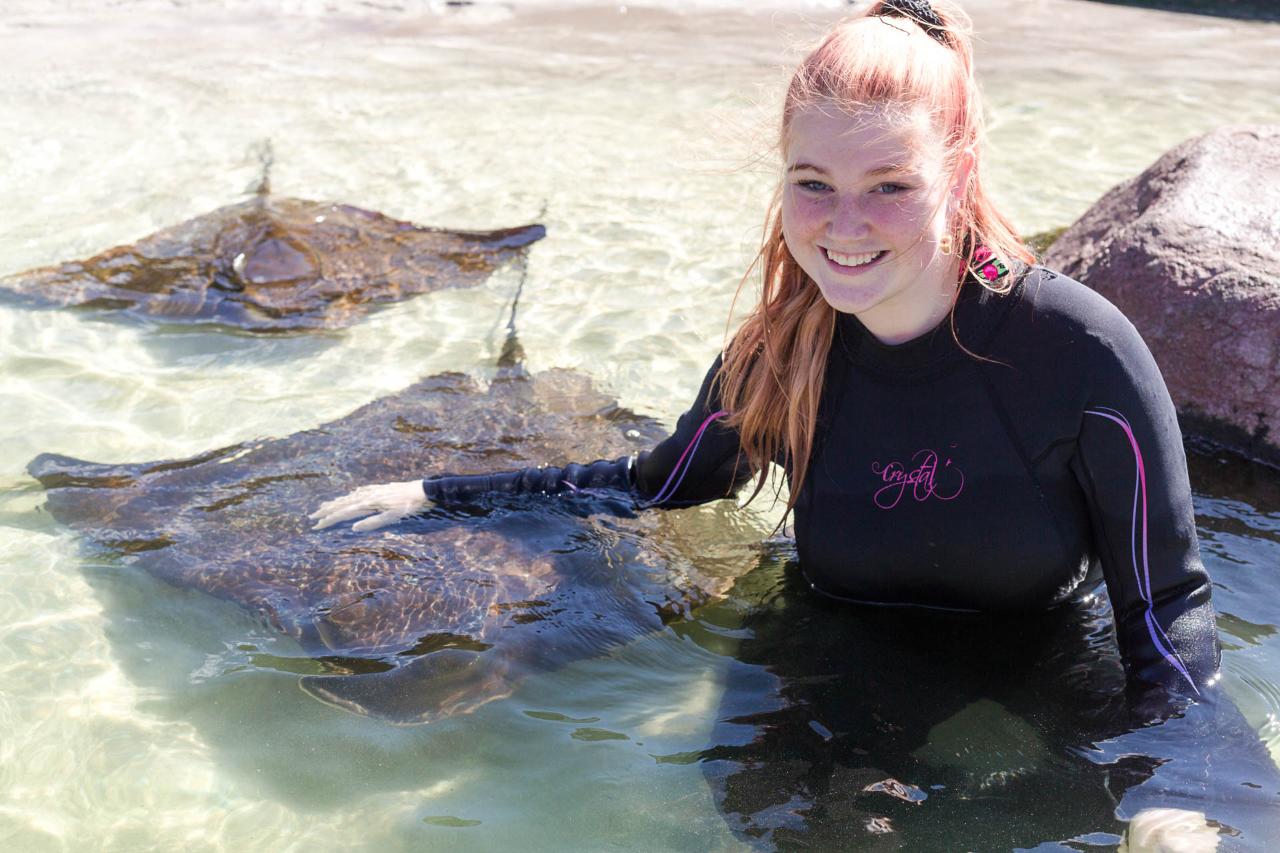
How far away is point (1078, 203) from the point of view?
262 inches

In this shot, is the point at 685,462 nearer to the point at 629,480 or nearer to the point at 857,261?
the point at 629,480

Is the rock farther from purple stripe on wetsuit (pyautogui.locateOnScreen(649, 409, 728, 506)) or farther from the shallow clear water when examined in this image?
purple stripe on wetsuit (pyautogui.locateOnScreen(649, 409, 728, 506))

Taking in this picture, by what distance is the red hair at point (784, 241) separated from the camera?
7.08ft

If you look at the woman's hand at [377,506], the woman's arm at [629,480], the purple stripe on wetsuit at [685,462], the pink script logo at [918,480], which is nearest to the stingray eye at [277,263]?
the woman's arm at [629,480]

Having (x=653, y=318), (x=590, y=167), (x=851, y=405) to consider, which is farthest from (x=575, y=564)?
(x=590, y=167)

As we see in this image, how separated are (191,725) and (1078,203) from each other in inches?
227

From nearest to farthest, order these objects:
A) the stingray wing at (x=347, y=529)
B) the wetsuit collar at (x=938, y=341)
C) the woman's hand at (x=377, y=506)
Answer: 1. the wetsuit collar at (x=938, y=341)
2. the stingray wing at (x=347, y=529)
3. the woman's hand at (x=377, y=506)

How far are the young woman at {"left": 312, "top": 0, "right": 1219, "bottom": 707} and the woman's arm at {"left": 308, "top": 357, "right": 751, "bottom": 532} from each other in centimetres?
9

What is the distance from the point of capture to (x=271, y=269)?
539 cm

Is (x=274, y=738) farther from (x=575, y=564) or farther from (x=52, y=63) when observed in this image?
(x=52, y=63)

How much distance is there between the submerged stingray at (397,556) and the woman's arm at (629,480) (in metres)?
0.06

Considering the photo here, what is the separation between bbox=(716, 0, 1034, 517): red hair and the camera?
2.16 metres

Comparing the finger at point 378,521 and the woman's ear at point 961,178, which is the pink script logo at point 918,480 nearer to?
the woman's ear at point 961,178

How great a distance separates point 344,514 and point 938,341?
182 cm
